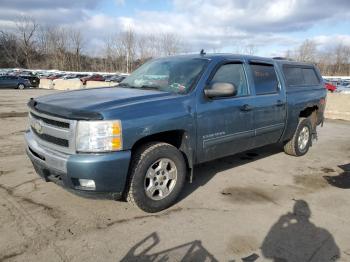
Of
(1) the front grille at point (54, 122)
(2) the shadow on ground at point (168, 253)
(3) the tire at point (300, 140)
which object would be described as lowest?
(2) the shadow on ground at point (168, 253)

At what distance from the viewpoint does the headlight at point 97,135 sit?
12.2ft

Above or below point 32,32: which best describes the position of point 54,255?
below

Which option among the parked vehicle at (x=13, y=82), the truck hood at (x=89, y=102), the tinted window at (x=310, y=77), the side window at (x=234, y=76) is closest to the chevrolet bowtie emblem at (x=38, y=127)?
the truck hood at (x=89, y=102)

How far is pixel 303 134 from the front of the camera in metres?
7.33

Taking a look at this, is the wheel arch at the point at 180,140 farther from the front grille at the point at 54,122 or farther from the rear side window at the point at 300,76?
the rear side window at the point at 300,76

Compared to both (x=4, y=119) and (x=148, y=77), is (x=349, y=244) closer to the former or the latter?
(x=148, y=77)

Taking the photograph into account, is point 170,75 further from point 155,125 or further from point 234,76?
point 155,125

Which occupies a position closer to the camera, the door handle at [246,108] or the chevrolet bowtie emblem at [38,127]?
the chevrolet bowtie emblem at [38,127]

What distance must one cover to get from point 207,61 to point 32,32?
9846cm

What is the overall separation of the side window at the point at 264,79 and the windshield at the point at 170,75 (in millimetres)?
1122

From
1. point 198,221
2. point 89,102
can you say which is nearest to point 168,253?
point 198,221

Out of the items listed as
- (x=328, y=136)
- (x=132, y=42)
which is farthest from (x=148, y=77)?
(x=132, y=42)

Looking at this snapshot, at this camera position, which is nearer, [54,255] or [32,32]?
[54,255]

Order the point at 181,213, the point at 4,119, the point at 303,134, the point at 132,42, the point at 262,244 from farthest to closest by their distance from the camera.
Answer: the point at 132,42 < the point at 4,119 < the point at 303,134 < the point at 181,213 < the point at 262,244
